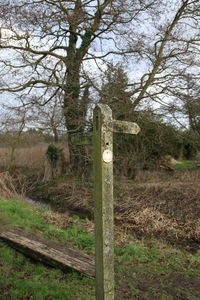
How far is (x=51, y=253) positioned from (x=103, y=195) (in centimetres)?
217

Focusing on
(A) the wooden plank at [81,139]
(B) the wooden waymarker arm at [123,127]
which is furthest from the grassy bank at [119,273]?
(A) the wooden plank at [81,139]

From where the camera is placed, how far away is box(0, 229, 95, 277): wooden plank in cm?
393

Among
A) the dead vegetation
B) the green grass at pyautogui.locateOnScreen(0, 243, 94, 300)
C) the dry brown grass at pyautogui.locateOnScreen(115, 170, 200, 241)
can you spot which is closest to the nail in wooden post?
the green grass at pyautogui.locateOnScreen(0, 243, 94, 300)

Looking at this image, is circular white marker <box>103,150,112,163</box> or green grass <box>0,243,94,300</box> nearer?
circular white marker <box>103,150,112,163</box>

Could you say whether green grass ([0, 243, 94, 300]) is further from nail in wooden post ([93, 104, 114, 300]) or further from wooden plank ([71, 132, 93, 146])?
wooden plank ([71, 132, 93, 146])

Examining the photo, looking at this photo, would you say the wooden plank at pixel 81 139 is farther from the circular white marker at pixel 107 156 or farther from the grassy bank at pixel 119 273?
the circular white marker at pixel 107 156

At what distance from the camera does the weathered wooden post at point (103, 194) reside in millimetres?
2576

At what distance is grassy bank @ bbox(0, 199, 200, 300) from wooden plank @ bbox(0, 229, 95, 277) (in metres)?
0.10

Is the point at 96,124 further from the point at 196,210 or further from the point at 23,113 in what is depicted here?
the point at 23,113

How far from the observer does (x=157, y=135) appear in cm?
1311

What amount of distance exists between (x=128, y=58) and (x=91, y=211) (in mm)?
6938

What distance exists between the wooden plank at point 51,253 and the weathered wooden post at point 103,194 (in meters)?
1.21

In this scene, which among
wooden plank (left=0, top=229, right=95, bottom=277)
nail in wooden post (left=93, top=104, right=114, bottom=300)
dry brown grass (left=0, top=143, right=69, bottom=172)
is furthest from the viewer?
dry brown grass (left=0, top=143, right=69, bottom=172)

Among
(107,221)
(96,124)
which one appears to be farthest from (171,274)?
(96,124)
